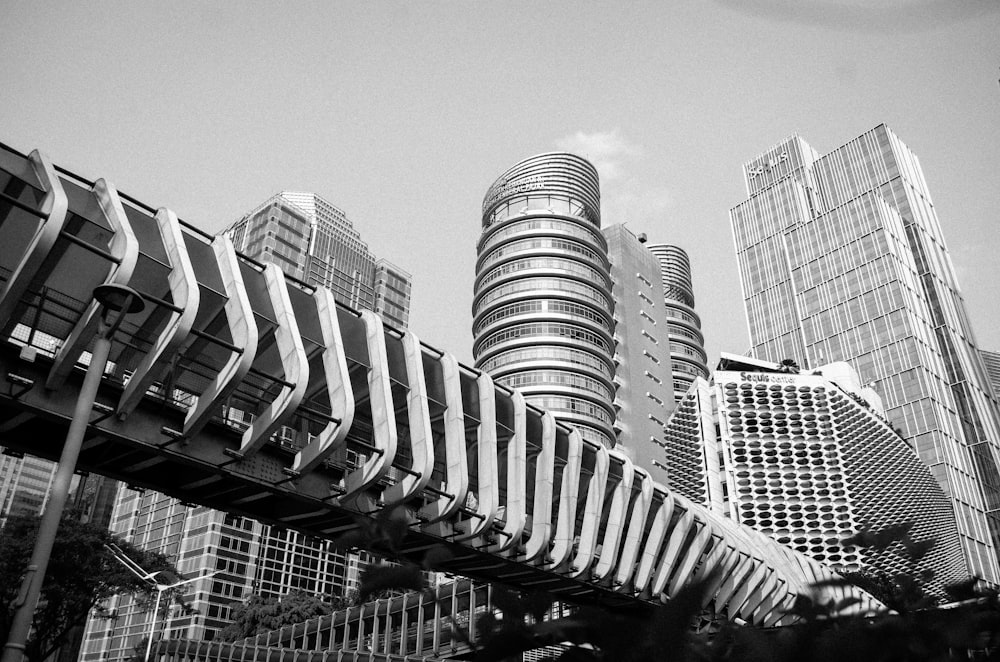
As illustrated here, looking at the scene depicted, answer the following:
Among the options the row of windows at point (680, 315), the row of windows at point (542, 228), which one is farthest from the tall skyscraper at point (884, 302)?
the row of windows at point (542, 228)

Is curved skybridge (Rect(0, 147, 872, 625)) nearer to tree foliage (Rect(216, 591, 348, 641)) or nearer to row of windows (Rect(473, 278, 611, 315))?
tree foliage (Rect(216, 591, 348, 641))

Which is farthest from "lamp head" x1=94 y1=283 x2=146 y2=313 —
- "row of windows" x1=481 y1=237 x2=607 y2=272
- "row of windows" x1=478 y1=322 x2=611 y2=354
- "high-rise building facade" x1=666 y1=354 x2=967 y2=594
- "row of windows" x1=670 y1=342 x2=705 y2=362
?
"row of windows" x1=670 y1=342 x2=705 y2=362

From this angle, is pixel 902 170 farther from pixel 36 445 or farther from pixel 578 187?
pixel 36 445

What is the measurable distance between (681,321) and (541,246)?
64.0m

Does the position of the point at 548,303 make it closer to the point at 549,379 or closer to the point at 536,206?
the point at 549,379

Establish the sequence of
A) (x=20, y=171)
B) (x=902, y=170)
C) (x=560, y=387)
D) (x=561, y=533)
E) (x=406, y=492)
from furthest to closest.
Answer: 1. (x=902, y=170)
2. (x=560, y=387)
3. (x=561, y=533)
4. (x=406, y=492)
5. (x=20, y=171)

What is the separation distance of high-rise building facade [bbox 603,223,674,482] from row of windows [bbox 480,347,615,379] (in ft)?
49.9

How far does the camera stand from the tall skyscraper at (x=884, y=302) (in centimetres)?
14662

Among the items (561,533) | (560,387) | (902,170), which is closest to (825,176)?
(902,170)

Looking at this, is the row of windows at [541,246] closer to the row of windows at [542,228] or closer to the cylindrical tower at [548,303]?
the cylindrical tower at [548,303]

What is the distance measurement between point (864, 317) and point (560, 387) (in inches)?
3600

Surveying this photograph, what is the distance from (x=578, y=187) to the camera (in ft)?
373

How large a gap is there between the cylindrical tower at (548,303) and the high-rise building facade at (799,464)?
2567 centimetres

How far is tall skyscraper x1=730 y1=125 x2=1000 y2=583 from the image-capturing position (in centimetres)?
14662
